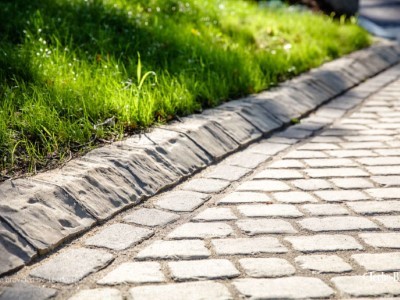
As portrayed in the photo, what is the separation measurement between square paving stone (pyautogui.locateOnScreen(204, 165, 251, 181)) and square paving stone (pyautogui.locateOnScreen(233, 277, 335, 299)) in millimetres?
1355

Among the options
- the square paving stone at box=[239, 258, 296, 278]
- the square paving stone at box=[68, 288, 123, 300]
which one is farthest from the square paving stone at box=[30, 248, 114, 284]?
the square paving stone at box=[239, 258, 296, 278]

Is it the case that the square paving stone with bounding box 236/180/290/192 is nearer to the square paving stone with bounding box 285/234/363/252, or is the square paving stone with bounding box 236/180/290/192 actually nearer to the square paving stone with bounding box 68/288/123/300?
the square paving stone with bounding box 285/234/363/252

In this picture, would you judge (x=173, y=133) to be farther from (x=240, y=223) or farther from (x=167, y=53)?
(x=167, y=53)

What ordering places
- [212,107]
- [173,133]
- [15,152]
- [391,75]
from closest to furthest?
[15,152] < [173,133] < [212,107] < [391,75]

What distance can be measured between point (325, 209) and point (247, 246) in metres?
0.64

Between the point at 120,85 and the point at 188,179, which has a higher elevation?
the point at 120,85

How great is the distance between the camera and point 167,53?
19.2 feet

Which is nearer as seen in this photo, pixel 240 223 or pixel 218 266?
pixel 218 266

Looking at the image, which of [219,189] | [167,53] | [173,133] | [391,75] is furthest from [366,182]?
[391,75]

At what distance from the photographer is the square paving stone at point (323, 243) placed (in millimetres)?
3137

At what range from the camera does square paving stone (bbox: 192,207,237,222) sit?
3.48 meters

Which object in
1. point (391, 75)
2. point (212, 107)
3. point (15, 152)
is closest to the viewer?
point (15, 152)

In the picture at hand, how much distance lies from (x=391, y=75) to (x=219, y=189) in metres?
4.23

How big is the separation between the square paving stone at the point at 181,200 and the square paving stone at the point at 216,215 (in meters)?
0.09
